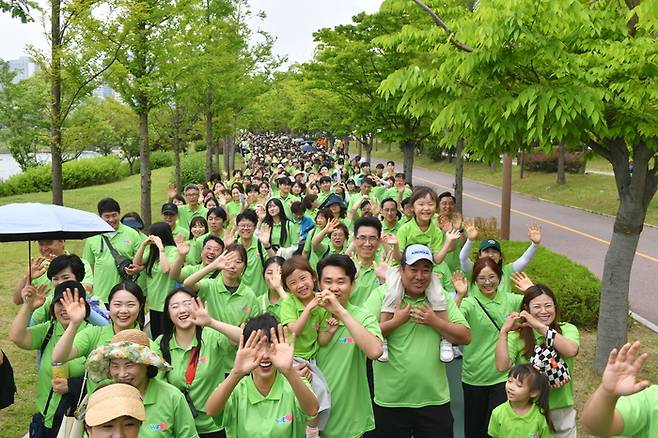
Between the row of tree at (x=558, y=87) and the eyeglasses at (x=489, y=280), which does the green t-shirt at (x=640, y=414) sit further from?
the row of tree at (x=558, y=87)

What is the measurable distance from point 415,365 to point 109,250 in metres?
3.96

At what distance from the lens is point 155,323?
6773mm

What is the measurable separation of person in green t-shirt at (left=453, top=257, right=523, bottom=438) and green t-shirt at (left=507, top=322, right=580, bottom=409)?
0.39 meters

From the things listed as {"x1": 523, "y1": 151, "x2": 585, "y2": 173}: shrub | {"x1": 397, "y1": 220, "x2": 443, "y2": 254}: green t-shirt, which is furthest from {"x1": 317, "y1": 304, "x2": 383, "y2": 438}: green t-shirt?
{"x1": 523, "y1": 151, "x2": 585, "y2": 173}: shrub

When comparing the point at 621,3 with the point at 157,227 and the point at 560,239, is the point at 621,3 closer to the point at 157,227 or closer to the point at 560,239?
the point at 157,227

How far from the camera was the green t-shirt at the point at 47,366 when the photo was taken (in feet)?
13.8

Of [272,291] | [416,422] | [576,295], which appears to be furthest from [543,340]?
[576,295]

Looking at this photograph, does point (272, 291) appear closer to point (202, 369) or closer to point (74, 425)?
point (202, 369)

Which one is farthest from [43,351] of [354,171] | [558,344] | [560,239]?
[354,171]

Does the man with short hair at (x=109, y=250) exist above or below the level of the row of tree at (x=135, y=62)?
below

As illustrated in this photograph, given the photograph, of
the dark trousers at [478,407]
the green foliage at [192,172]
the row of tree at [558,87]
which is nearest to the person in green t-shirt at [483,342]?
the dark trousers at [478,407]

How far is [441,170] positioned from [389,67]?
2925cm

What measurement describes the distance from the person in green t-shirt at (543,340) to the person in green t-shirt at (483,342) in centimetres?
39

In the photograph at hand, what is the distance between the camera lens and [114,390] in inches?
105
